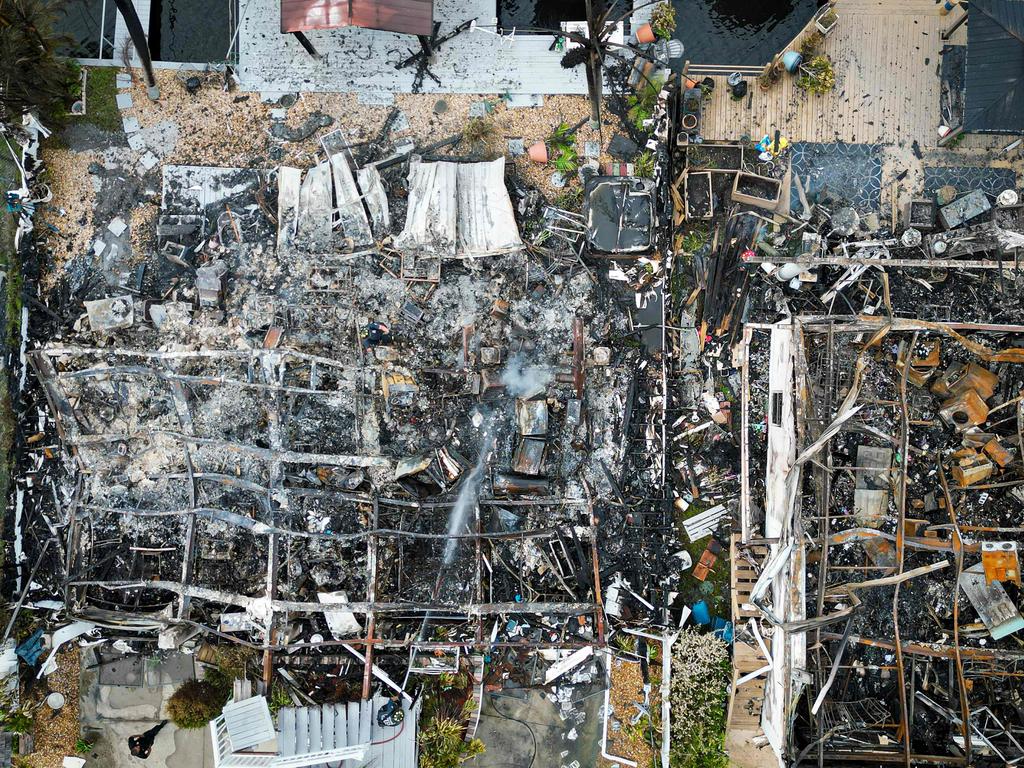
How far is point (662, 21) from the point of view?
11945 mm

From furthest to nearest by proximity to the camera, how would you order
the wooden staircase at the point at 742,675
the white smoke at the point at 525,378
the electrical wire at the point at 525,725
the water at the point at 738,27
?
the water at the point at 738,27 < the electrical wire at the point at 525,725 < the white smoke at the point at 525,378 < the wooden staircase at the point at 742,675

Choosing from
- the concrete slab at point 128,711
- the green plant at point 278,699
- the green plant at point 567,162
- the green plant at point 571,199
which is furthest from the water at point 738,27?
the concrete slab at point 128,711

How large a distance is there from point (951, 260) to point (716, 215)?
3.63 metres

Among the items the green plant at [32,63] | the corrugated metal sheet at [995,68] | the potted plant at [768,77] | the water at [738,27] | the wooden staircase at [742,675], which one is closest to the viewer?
the corrugated metal sheet at [995,68]

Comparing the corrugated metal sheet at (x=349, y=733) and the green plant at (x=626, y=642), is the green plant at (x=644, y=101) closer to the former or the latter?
the green plant at (x=626, y=642)

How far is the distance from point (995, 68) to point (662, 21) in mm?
→ 4952

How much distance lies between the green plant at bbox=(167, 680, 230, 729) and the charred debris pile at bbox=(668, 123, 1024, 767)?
330 inches

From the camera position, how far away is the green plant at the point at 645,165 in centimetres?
1181

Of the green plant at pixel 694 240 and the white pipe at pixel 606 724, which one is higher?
the green plant at pixel 694 240

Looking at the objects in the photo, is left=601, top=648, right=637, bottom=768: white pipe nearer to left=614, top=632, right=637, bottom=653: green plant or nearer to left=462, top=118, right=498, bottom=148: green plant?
left=614, top=632, right=637, bottom=653: green plant

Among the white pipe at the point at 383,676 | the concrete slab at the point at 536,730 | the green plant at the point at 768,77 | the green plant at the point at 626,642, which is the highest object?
the green plant at the point at 768,77

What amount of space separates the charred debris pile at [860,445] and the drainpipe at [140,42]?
28.6 ft

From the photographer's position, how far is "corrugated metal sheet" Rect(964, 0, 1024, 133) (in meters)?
10.2

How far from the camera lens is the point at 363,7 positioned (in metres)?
10.8
